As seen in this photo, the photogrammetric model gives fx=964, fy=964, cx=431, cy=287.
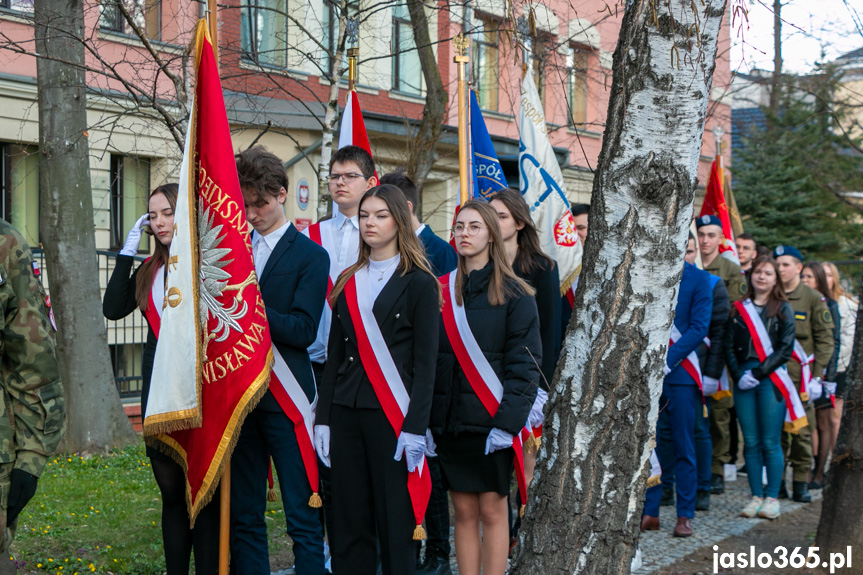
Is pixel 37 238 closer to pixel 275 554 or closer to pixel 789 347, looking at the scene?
pixel 275 554

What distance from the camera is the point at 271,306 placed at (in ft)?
15.0

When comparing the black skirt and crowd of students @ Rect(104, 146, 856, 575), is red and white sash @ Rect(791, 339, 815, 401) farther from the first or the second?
the black skirt

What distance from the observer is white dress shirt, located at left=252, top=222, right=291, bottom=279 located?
182 inches

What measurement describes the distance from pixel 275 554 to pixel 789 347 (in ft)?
14.0

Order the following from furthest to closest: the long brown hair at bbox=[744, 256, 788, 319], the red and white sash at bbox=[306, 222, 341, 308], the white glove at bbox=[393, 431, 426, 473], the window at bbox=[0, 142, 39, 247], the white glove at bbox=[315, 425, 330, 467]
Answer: the window at bbox=[0, 142, 39, 247], the long brown hair at bbox=[744, 256, 788, 319], the red and white sash at bbox=[306, 222, 341, 308], the white glove at bbox=[315, 425, 330, 467], the white glove at bbox=[393, 431, 426, 473]

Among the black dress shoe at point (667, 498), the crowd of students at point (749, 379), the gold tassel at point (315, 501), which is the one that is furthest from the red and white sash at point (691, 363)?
the gold tassel at point (315, 501)

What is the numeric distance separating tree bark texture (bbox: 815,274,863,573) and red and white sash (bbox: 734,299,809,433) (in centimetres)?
184

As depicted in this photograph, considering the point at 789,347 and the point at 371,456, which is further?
the point at 789,347

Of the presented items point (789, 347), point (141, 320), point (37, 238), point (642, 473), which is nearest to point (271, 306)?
point (642, 473)

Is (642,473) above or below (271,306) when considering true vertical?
below

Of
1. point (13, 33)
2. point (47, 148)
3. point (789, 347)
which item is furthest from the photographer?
point (13, 33)

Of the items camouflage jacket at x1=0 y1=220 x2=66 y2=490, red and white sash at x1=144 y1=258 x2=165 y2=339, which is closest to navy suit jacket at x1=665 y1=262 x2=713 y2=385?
red and white sash at x1=144 y1=258 x2=165 y2=339

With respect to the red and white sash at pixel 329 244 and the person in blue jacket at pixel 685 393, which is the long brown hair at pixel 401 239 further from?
the person in blue jacket at pixel 685 393

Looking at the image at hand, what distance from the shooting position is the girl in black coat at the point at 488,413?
4.66 meters
